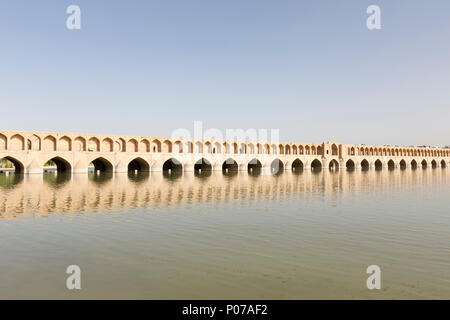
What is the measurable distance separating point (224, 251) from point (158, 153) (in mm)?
37843

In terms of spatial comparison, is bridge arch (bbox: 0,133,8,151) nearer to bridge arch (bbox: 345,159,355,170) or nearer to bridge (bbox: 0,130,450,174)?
bridge (bbox: 0,130,450,174)

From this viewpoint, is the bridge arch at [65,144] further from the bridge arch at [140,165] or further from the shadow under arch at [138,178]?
the bridge arch at [140,165]

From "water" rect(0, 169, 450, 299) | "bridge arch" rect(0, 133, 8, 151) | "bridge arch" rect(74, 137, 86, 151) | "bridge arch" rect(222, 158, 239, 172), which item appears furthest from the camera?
"bridge arch" rect(222, 158, 239, 172)

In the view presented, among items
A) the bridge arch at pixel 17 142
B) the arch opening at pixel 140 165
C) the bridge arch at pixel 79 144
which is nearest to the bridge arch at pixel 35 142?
the bridge arch at pixel 17 142

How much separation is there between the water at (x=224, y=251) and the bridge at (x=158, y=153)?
982 inches

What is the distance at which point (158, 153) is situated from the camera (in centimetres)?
4400

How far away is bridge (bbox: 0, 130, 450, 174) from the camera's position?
116 feet

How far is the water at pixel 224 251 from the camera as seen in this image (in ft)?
17.0

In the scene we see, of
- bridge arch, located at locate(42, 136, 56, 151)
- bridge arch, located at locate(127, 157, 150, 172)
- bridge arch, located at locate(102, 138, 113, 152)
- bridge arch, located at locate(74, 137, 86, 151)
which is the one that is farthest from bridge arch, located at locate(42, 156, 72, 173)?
bridge arch, located at locate(127, 157, 150, 172)

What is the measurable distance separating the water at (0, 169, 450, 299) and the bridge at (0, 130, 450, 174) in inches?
982

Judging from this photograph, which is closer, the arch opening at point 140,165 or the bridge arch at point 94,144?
the bridge arch at point 94,144

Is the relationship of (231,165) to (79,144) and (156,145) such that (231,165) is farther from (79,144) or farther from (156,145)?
(79,144)

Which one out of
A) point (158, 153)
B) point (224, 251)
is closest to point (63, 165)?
point (158, 153)
